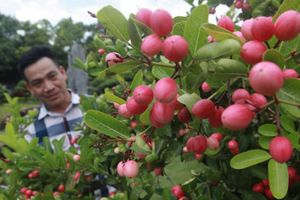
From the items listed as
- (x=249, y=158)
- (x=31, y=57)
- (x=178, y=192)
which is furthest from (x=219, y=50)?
(x=31, y=57)

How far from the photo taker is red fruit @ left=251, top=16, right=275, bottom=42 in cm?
39

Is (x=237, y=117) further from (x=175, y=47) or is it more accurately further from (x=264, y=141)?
(x=264, y=141)

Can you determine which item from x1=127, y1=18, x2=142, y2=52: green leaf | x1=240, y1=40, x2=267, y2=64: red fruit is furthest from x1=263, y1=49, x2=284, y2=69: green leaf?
x1=127, y1=18, x2=142, y2=52: green leaf

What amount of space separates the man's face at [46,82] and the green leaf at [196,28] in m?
2.58

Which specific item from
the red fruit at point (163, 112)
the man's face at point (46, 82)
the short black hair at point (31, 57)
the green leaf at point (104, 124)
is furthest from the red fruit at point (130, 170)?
the short black hair at point (31, 57)

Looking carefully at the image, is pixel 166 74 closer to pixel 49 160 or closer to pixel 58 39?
pixel 49 160

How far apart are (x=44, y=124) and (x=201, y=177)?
8.07 feet

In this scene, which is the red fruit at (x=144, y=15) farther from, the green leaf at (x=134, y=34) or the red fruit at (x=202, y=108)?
the red fruit at (x=202, y=108)

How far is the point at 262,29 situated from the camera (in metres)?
0.39

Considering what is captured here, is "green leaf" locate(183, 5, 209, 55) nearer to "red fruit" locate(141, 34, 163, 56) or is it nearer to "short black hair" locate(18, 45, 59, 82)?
"red fruit" locate(141, 34, 163, 56)

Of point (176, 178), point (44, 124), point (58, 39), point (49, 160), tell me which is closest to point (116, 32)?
point (49, 160)

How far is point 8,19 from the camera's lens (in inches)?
1167

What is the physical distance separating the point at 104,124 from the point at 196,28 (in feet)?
1.27

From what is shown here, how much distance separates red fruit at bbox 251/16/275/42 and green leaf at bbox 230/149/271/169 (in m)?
0.36
